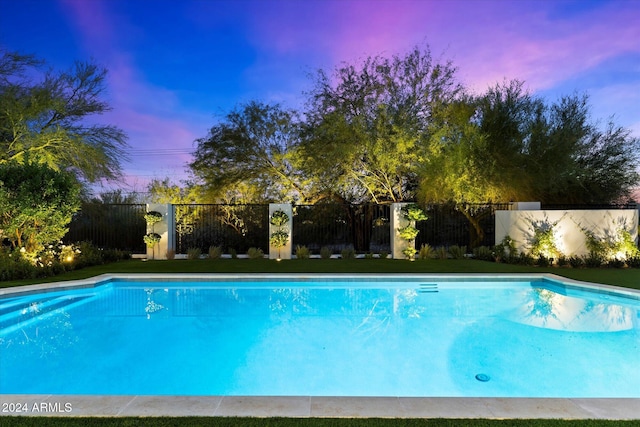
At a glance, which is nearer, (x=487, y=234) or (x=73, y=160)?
(x=73, y=160)

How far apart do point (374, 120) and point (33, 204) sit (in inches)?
438

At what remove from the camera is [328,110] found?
16156 millimetres

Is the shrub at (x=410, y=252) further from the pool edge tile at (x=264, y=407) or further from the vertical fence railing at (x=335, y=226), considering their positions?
the pool edge tile at (x=264, y=407)

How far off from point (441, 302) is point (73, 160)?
12263 mm

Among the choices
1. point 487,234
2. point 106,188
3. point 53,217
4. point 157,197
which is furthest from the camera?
point 157,197

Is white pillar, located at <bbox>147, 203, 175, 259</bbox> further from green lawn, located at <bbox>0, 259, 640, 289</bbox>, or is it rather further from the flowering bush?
the flowering bush

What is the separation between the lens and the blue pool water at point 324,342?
12.9 feet

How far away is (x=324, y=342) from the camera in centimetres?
529

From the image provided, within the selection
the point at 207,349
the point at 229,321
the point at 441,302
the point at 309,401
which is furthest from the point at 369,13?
the point at 309,401

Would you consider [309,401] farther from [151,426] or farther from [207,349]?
[207,349]

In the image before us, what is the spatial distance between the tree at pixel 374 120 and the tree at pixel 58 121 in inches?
288

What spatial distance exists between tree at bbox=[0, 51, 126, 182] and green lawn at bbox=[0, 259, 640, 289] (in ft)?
12.7

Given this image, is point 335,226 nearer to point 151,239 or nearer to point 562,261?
point 151,239

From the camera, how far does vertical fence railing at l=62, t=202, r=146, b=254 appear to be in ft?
48.5
